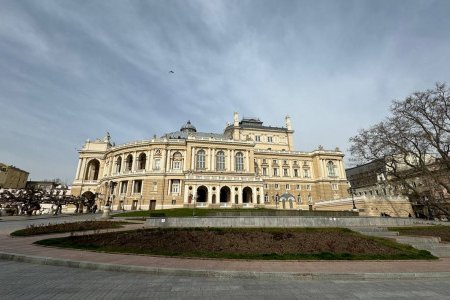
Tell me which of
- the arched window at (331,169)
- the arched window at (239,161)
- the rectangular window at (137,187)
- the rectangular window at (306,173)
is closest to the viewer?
the rectangular window at (137,187)

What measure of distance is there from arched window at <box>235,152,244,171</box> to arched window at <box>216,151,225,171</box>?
3.94 meters

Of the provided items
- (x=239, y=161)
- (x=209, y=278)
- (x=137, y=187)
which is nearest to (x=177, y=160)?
A: (x=137, y=187)

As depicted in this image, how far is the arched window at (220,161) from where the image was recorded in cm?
6812

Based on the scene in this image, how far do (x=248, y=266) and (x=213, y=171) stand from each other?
55.8 m

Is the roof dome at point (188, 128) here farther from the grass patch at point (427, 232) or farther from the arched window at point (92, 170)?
the grass patch at point (427, 232)

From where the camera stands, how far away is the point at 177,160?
224ft

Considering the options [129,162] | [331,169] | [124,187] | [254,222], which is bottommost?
[254,222]

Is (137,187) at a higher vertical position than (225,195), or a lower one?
higher

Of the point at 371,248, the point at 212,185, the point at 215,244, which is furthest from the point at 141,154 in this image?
the point at 371,248

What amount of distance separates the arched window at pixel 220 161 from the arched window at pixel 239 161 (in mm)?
3938

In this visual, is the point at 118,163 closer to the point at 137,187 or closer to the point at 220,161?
the point at 137,187

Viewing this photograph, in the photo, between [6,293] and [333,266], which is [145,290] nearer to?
[6,293]

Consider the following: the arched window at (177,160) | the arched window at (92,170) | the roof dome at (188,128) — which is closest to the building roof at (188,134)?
the roof dome at (188,128)

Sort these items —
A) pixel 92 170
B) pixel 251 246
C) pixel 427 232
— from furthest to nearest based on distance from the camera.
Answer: pixel 92 170, pixel 427 232, pixel 251 246
